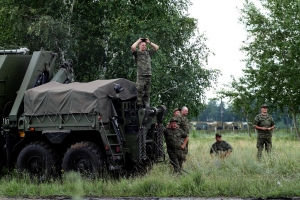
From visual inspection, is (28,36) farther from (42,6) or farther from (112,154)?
(112,154)

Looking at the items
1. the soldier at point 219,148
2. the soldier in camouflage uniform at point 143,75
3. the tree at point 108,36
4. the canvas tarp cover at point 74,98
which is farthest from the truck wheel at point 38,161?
the tree at point 108,36

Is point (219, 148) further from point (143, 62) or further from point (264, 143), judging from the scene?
point (143, 62)

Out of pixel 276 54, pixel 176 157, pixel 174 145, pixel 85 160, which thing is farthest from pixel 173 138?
pixel 276 54

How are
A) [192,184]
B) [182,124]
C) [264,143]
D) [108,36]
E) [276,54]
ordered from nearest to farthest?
[192,184] → [182,124] → [264,143] → [108,36] → [276,54]

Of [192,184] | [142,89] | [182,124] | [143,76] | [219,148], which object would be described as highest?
[143,76]

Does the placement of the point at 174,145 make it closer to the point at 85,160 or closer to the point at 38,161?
the point at 85,160

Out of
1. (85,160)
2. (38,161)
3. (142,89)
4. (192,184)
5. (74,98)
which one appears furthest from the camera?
(38,161)

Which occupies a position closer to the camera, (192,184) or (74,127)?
(192,184)

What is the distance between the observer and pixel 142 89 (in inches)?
607

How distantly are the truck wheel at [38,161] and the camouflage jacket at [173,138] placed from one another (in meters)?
2.80

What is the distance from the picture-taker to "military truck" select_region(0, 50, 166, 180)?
48.6 ft

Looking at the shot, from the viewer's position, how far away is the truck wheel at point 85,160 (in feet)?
47.8

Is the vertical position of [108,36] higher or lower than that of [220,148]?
higher

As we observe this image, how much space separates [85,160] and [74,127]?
79 cm
